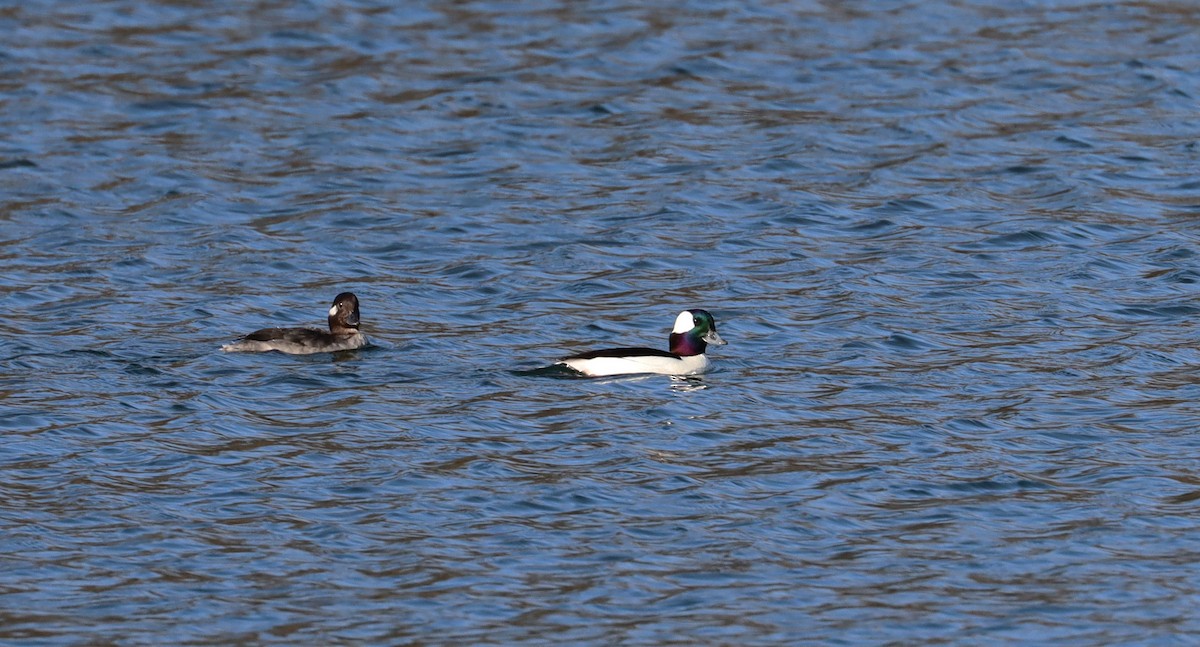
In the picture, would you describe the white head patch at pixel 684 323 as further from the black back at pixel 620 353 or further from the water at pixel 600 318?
the water at pixel 600 318

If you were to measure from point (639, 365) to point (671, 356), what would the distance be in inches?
17.0

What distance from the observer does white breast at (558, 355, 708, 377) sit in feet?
54.9

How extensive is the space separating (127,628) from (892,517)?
502cm

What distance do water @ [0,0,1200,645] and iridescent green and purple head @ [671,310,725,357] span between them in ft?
1.43

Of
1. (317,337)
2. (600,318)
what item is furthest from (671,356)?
(317,337)

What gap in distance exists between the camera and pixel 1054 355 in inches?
683

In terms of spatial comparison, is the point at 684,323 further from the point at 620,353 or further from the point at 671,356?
the point at 620,353

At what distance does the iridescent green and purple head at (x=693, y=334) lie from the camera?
17688 mm

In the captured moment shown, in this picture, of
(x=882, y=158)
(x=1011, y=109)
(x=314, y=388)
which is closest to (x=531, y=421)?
(x=314, y=388)

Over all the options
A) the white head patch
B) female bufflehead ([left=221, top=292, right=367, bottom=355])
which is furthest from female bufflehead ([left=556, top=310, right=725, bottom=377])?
female bufflehead ([left=221, top=292, right=367, bottom=355])

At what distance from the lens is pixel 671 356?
1744 centimetres

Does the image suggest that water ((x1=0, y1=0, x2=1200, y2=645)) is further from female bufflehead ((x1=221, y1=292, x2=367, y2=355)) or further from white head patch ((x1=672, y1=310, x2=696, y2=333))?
white head patch ((x1=672, y1=310, x2=696, y2=333))

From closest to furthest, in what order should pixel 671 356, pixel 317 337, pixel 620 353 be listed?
pixel 620 353
pixel 671 356
pixel 317 337

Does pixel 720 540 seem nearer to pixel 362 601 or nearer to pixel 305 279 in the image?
pixel 362 601
